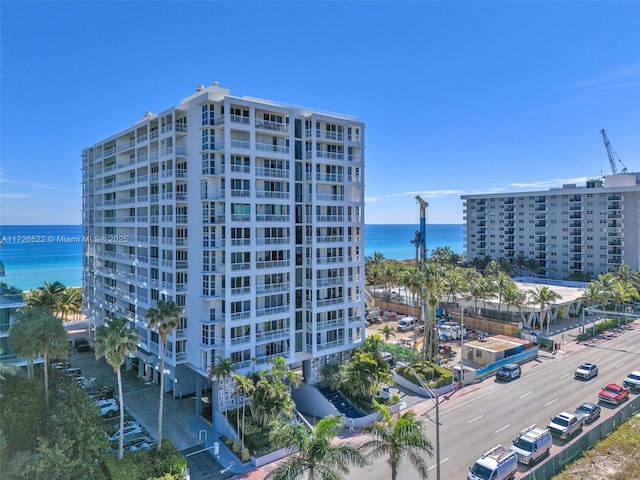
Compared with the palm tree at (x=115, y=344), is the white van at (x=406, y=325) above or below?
below

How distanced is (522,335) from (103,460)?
56.5 metres

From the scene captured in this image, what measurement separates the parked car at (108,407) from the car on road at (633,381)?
51.5 metres

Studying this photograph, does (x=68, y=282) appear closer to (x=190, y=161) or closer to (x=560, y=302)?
(x=190, y=161)

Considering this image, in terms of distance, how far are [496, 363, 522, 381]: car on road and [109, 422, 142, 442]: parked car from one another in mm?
37901

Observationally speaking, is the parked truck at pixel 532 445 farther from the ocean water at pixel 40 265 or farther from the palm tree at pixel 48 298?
the ocean water at pixel 40 265

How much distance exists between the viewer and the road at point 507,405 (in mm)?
32375

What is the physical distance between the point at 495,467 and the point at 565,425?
1156cm

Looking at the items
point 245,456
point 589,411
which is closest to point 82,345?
point 245,456

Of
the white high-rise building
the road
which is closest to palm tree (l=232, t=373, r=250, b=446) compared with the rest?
the white high-rise building

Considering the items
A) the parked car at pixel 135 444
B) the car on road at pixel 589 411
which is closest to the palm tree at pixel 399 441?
the parked car at pixel 135 444

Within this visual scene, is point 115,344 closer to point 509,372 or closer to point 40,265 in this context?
point 509,372

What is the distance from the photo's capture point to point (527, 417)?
39.4 metres

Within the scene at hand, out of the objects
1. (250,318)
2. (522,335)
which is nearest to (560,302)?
(522,335)

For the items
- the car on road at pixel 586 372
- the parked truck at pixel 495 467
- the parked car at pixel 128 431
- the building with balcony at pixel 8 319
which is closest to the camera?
the parked truck at pixel 495 467
